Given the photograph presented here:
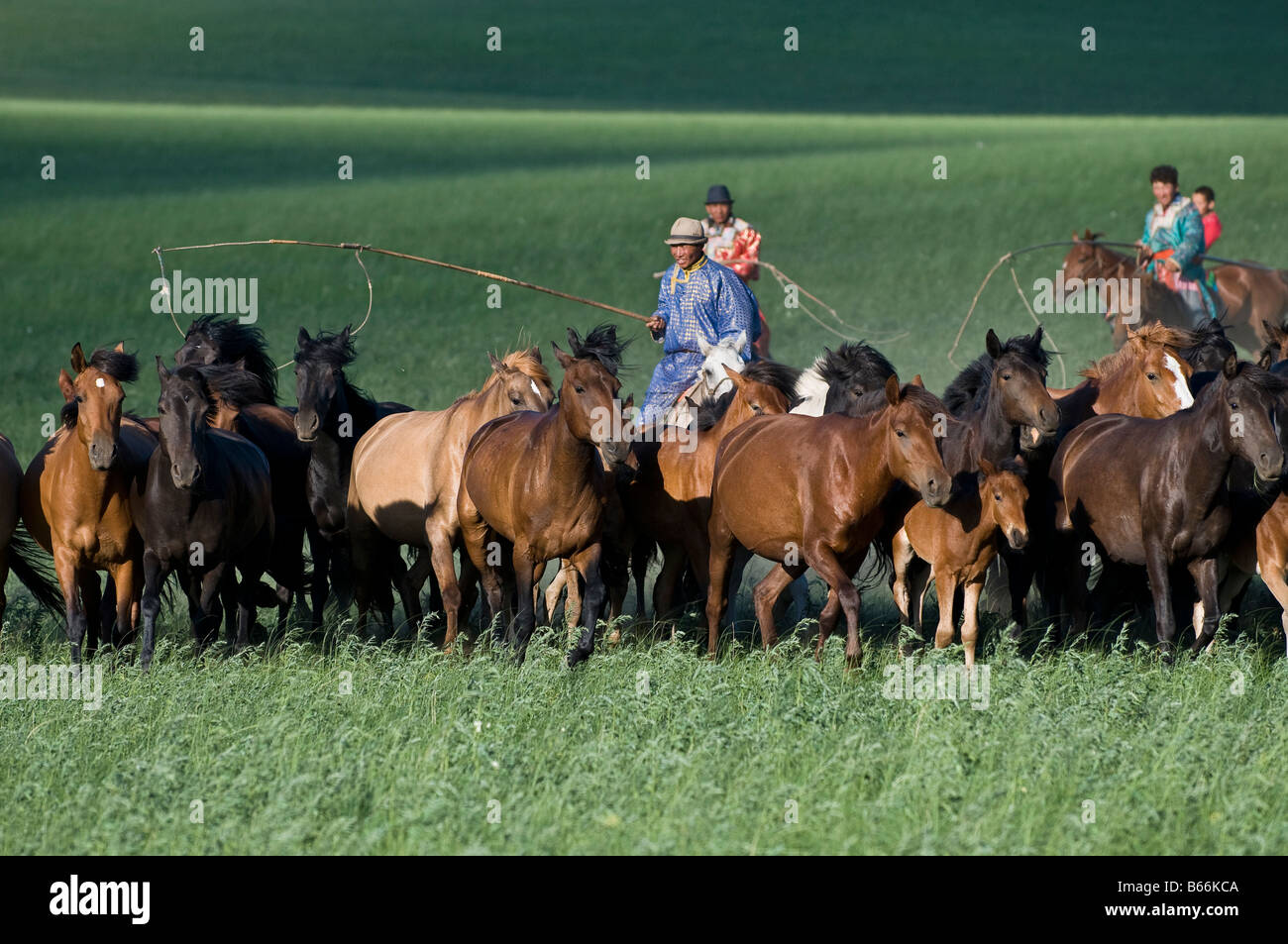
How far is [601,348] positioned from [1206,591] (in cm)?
385

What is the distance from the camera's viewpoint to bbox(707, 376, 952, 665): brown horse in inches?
344

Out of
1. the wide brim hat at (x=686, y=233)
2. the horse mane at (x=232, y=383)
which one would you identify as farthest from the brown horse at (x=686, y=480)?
the horse mane at (x=232, y=383)

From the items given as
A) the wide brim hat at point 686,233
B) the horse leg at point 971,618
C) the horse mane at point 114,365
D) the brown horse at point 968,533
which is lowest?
the horse leg at point 971,618

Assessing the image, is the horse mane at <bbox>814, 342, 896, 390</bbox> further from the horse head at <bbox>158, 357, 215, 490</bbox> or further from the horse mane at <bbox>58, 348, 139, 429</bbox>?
the horse mane at <bbox>58, 348, 139, 429</bbox>

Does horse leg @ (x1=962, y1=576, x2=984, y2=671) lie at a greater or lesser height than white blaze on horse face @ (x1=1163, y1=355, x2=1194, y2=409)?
lesser

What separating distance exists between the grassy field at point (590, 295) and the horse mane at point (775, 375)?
1.95 metres

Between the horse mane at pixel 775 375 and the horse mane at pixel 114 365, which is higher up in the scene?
the horse mane at pixel 114 365

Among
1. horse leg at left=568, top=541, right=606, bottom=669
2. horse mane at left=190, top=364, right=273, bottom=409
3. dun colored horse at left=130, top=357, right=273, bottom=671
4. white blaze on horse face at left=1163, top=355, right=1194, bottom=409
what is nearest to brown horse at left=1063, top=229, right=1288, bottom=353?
white blaze on horse face at left=1163, top=355, right=1194, bottom=409

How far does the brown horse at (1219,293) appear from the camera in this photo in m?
17.5

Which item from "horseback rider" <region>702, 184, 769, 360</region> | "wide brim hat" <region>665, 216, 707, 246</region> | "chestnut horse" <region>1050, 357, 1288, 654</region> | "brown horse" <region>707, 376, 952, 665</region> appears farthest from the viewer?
"horseback rider" <region>702, 184, 769, 360</region>

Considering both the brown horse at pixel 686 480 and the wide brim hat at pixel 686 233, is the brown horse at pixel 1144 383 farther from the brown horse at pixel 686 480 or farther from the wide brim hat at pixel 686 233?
the wide brim hat at pixel 686 233

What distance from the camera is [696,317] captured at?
37.1 feet
